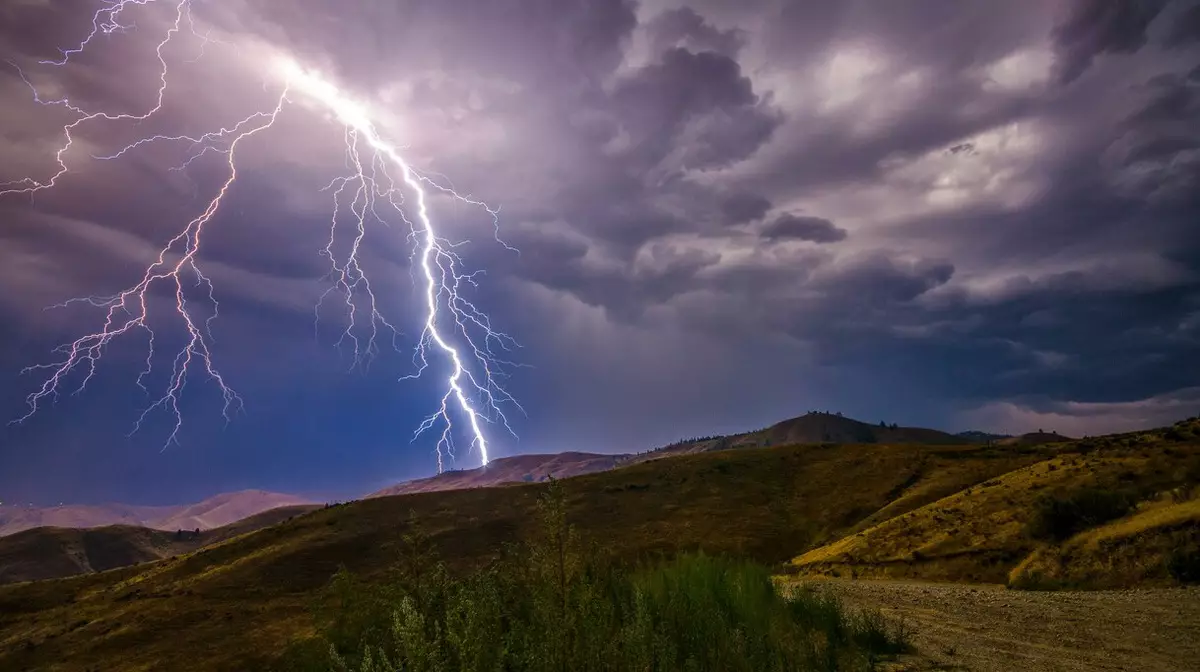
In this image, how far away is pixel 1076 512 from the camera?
55.3 feet

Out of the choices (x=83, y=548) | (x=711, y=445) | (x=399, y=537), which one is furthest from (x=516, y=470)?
(x=399, y=537)

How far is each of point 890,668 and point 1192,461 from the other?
18743 mm

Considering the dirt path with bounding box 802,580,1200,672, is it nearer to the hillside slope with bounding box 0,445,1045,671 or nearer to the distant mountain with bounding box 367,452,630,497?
the hillside slope with bounding box 0,445,1045,671

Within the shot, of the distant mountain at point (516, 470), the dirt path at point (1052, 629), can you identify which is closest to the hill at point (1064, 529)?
the dirt path at point (1052, 629)

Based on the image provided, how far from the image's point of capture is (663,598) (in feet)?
25.6

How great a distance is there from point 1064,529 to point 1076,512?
0.63 m

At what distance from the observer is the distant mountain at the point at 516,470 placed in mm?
153875

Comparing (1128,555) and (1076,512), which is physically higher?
(1076,512)

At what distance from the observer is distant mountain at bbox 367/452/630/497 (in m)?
154

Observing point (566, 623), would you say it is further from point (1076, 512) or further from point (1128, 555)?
point (1076, 512)

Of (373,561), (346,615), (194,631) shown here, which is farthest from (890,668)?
(373,561)

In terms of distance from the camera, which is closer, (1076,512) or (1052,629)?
(1052,629)

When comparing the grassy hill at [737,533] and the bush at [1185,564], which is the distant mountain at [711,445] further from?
the bush at [1185,564]

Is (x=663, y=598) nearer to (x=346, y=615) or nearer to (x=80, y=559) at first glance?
(x=346, y=615)
